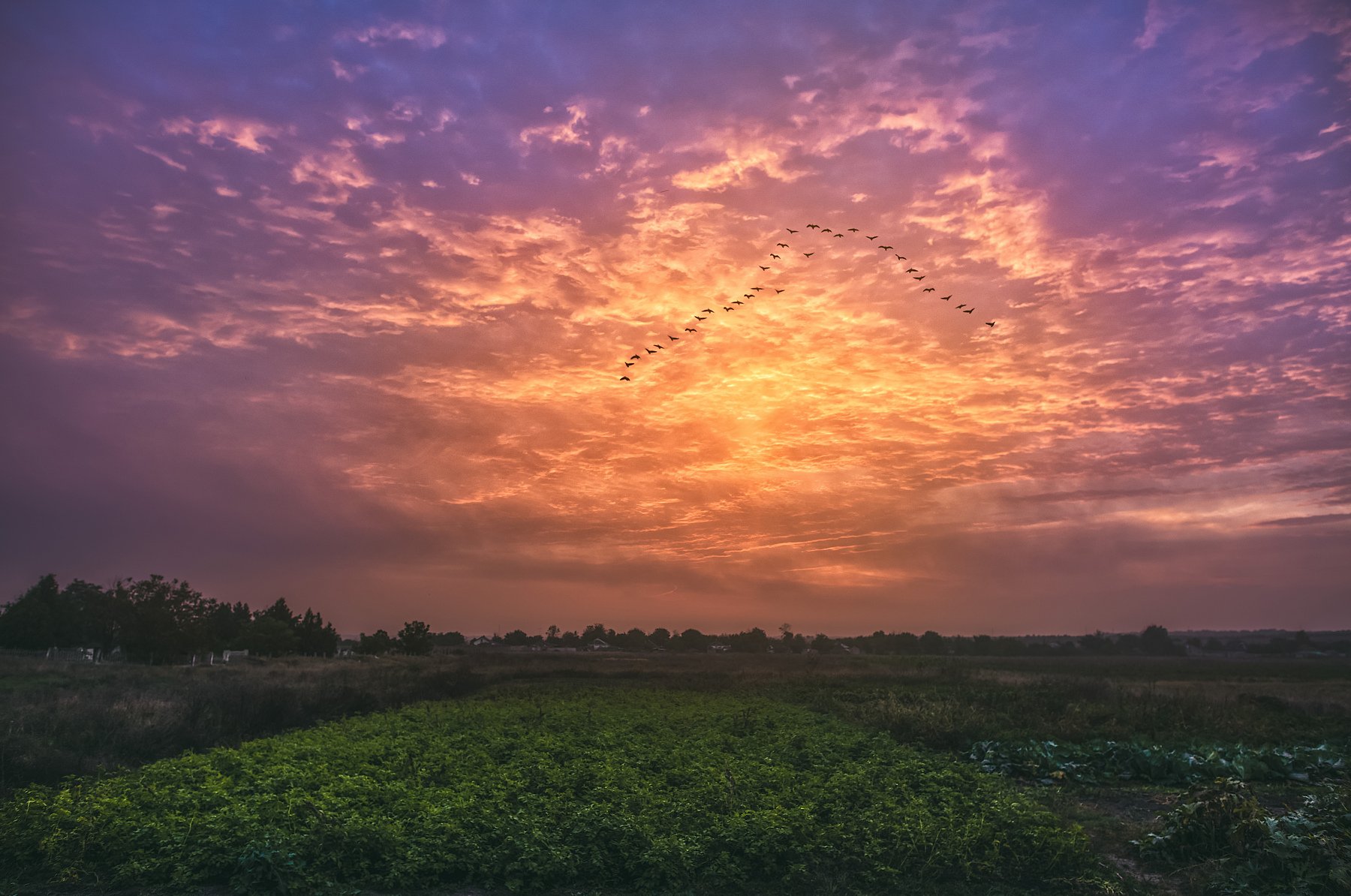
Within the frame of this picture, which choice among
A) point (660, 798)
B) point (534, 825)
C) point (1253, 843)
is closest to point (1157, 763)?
point (1253, 843)

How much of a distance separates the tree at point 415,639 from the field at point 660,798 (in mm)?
73530

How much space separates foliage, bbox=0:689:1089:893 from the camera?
10.8 metres

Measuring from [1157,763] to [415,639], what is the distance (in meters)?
96.0

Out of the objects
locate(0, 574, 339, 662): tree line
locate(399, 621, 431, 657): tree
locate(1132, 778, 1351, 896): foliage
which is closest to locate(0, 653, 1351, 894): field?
locate(1132, 778, 1351, 896): foliage

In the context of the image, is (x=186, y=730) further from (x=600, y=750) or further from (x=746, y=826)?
Answer: (x=746, y=826)

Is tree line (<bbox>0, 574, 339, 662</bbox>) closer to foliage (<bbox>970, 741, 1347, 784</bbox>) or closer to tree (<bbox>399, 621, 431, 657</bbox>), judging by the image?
tree (<bbox>399, 621, 431, 657</bbox>)

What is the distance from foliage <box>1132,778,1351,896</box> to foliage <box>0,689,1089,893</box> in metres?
1.56

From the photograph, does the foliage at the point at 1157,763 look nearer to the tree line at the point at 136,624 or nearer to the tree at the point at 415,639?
the tree line at the point at 136,624

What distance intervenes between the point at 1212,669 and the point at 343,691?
292 feet

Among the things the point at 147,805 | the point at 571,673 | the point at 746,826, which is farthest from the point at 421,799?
the point at 571,673

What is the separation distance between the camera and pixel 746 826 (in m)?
12.0

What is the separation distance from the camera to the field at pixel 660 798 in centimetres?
1084

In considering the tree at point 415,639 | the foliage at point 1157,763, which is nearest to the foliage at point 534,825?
the foliage at point 1157,763

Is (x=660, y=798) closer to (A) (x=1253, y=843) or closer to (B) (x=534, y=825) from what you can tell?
(B) (x=534, y=825)
